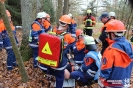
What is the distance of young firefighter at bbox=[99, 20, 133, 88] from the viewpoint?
3311 mm

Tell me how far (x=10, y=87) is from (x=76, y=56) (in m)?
2.62

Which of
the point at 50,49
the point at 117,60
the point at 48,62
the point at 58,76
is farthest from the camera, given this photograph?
the point at 58,76

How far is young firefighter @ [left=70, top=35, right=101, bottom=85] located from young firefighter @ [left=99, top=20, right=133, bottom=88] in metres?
1.09

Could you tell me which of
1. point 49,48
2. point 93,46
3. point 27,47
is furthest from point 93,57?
point 27,47

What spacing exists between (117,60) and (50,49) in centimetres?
149

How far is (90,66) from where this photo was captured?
4680 mm

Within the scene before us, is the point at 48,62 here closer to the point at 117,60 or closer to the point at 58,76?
the point at 58,76

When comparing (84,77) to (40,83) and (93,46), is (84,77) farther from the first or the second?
(40,83)

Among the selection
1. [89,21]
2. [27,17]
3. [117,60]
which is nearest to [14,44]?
[27,17]

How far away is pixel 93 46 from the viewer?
4793 mm

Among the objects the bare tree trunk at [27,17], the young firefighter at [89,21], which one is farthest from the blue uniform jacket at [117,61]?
the young firefighter at [89,21]

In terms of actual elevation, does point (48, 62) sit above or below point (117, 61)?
below

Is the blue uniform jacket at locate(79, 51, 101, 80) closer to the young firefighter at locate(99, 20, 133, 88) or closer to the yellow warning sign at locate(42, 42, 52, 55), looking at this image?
the yellow warning sign at locate(42, 42, 52, 55)

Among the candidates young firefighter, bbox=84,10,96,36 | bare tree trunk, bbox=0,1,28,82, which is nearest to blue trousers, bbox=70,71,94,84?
bare tree trunk, bbox=0,1,28,82
